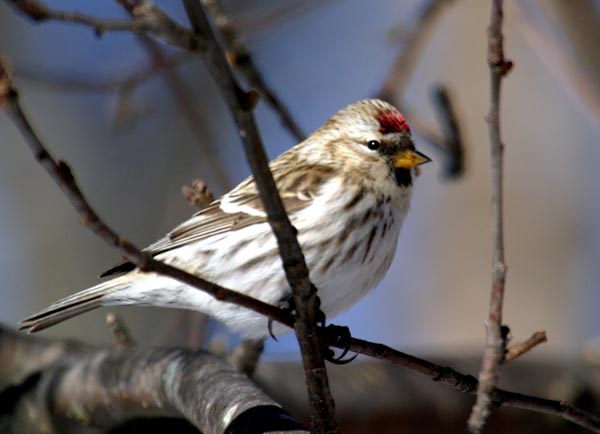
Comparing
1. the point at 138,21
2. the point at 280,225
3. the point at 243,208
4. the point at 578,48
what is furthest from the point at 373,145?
the point at 138,21

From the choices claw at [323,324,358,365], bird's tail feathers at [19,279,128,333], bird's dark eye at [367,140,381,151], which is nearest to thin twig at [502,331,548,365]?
claw at [323,324,358,365]

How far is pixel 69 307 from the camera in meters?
2.57

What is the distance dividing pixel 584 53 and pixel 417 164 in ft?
2.14

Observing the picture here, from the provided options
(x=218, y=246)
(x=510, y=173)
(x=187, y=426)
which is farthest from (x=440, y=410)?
(x=510, y=173)

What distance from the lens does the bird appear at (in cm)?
244

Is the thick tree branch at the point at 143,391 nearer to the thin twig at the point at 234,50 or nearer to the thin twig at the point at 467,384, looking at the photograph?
the thin twig at the point at 467,384

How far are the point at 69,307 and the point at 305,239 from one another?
65 cm

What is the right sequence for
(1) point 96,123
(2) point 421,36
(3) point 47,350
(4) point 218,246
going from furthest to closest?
1. (1) point 96,123
2. (2) point 421,36
3. (3) point 47,350
4. (4) point 218,246

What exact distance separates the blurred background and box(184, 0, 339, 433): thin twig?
5.22 ft

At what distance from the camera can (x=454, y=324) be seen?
4812mm

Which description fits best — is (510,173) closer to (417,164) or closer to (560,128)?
(560,128)

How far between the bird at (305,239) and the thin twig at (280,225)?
63 cm

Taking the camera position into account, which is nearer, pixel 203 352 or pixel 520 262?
pixel 203 352

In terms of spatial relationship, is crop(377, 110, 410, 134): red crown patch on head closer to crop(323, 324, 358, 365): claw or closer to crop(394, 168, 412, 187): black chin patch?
crop(394, 168, 412, 187): black chin patch
